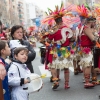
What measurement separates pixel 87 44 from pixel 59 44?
569 mm

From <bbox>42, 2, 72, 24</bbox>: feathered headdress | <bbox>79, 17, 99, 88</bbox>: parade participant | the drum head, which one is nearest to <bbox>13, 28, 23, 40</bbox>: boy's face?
the drum head

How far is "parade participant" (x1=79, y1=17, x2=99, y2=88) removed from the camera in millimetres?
5301

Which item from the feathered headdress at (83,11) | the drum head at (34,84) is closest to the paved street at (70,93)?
the feathered headdress at (83,11)

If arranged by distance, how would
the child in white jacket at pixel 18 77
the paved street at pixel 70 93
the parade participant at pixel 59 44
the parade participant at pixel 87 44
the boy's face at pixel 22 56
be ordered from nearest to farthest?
the child in white jacket at pixel 18 77
the boy's face at pixel 22 56
the paved street at pixel 70 93
the parade participant at pixel 87 44
the parade participant at pixel 59 44

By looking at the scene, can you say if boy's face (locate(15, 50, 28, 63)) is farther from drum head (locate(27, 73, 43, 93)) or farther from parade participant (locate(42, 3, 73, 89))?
parade participant (locate(42, 3, 73, 89))

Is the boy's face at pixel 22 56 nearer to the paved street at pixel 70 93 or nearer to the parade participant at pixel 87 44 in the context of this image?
the paved street at pixel 70 93

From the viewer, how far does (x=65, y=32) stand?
214 inches

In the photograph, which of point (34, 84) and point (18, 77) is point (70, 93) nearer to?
point (34, 84)

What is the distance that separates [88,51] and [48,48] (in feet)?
3.20

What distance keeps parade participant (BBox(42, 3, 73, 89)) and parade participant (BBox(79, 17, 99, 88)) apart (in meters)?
0.29

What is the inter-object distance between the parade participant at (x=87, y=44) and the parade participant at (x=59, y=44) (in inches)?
11.6

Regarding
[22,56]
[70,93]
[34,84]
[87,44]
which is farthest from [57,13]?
[34,84]

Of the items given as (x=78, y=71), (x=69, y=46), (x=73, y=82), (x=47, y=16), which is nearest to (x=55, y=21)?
(x=47, y=16)

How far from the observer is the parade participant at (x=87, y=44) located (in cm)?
530
